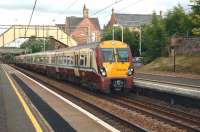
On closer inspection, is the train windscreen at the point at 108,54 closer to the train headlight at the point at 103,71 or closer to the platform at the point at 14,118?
the train headlight at the point at 103,71

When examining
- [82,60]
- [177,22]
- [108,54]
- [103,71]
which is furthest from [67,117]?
[177,22]

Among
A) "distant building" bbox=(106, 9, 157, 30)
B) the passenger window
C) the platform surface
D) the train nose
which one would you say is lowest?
the platform surface

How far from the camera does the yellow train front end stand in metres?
26.3

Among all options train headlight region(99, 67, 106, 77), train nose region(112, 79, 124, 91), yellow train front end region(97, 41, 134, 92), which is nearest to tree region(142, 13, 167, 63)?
yellow train front end region(97, 41, 134, 92)

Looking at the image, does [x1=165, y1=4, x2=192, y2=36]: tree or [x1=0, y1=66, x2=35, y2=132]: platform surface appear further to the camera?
[x1=165, y1=4, x2=192, y2=36]: tree

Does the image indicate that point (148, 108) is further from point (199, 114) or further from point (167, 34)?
point (167, 34)

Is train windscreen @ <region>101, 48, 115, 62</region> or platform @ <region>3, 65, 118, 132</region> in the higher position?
train windscreen @ <region>101, 48, 115, 62</region>

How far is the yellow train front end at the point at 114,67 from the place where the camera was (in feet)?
86.2

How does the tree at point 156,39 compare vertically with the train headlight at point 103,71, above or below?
above

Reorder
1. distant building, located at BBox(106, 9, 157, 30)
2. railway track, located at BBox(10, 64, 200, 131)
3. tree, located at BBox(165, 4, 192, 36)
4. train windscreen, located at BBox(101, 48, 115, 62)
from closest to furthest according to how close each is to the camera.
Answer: railway track, located at BBox(10, 64, 200, 131)
train windscreen, located at BBox(101, 48, 115, 62)
tree, located at BBox(165, 4, 192, 36)
distant building, located at BBox(106, 9, 157, 30)

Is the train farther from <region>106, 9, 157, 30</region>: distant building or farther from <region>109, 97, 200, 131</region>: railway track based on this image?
<region>106, 9, 157, 30</region>: distant building

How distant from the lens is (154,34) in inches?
2840

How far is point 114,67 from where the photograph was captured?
1049 inches

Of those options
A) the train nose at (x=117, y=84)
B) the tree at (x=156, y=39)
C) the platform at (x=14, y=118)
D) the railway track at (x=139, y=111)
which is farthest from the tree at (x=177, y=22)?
the platform at (x=14, y=118)
